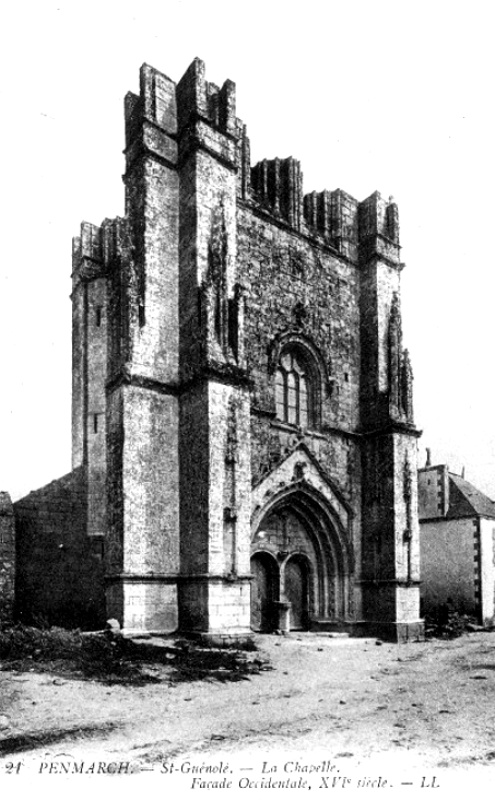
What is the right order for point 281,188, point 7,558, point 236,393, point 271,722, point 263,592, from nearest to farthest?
point 271,722 → point 236,393 → point 7,558 → point 263,592 → point 281,188

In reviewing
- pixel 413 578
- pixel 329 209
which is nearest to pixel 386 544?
pixel 413 578

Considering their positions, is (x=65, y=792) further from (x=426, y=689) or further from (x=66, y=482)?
(x=66, y=482)

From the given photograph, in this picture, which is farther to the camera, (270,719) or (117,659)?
(117,659)

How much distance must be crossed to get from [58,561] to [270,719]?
31.0ft

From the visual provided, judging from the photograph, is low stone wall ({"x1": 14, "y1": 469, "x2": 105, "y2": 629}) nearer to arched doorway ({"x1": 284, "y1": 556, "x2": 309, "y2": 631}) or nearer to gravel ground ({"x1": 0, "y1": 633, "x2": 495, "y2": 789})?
arched doorway ({"x1": 284, "y1": 556, "x2": 309, "y2": 631})

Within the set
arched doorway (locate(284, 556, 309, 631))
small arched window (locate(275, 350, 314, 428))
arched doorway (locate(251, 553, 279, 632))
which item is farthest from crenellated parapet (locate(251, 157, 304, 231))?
arched doorway (locate(284, 556, 309, 631))

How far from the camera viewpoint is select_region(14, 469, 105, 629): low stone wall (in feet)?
49.5

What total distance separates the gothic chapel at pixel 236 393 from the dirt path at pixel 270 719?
12.7ft

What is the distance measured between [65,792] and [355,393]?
15128mm

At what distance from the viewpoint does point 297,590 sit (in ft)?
56.9

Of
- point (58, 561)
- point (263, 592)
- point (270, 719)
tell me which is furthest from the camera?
point (263, 592)

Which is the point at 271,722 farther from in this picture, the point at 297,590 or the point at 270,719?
the point at 297,590

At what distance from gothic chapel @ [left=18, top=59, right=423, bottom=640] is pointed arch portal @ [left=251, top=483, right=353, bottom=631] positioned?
1.9 inches

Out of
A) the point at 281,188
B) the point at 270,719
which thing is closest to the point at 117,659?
the point at 270,719
